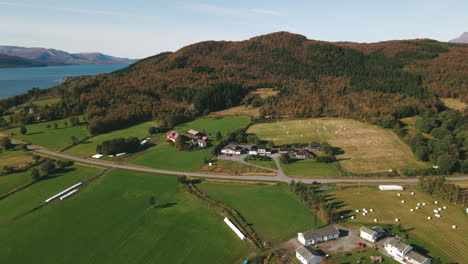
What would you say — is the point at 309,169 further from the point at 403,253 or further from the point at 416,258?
the point at 416,258

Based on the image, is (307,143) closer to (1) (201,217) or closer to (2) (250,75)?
→ (1) (201,217)

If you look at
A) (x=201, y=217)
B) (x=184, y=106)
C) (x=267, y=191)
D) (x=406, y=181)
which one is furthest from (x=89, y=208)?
(x=184, y=106)

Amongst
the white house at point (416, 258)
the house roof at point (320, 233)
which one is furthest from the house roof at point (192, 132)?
the white house at point (416, 258)

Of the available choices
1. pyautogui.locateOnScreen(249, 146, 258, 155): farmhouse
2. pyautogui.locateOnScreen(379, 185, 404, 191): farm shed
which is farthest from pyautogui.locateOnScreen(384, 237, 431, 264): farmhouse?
pyautogui.locateOnScreen(249, 146, 258, 155): farmhouse

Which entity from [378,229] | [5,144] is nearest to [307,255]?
Result: [378,229]

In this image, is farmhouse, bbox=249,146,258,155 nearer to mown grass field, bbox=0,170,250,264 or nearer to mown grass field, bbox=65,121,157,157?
mown grass field, bbox=0,170,250,264

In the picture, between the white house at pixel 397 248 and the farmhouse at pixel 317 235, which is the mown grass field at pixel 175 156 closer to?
the farmhouse at pixel 317 235

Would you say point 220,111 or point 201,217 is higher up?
point 220,111
